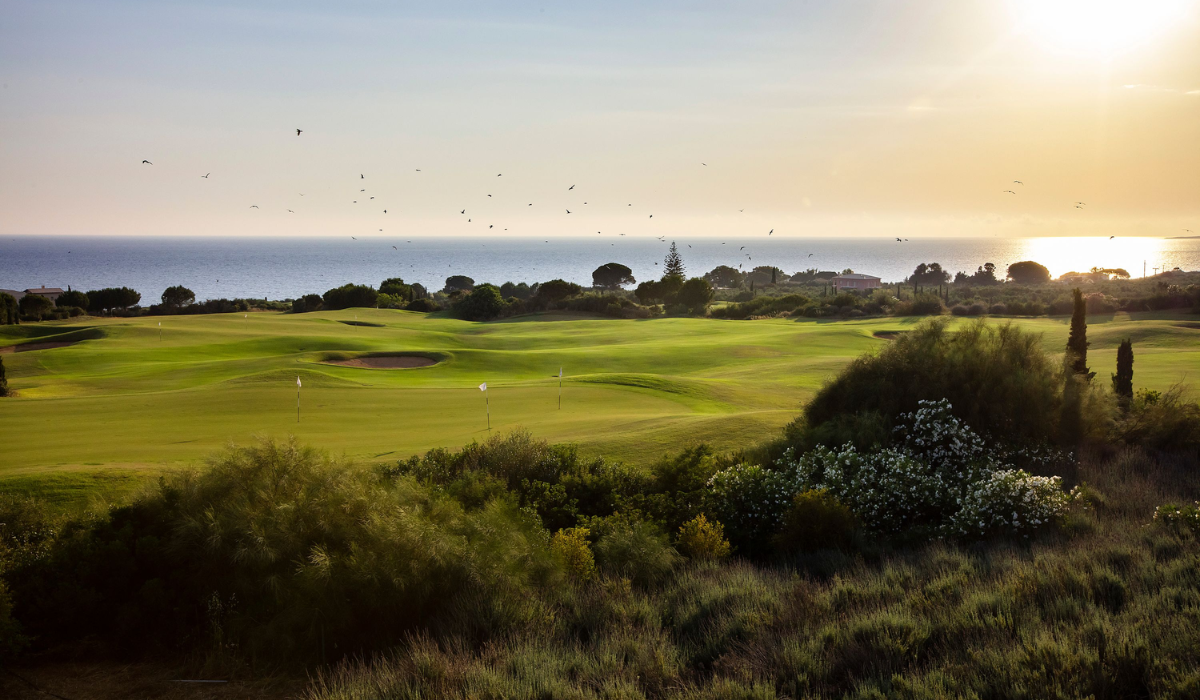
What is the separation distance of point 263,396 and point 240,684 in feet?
44.1

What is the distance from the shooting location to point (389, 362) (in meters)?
31.8

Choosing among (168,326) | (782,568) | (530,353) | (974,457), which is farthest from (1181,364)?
(168,326)

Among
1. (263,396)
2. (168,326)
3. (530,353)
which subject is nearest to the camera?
(263,396)

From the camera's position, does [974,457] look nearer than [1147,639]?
No

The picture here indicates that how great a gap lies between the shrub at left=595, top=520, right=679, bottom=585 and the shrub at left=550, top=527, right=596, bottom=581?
220 mm

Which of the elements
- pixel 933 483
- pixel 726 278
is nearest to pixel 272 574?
pixel 933 483

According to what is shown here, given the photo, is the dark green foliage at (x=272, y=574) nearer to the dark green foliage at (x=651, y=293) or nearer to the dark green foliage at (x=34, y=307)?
the dark green foliage at (x=34, y=307)

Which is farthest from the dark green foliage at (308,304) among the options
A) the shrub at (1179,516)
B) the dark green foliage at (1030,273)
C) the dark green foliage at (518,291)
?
the dark green foliage at (1030,273)

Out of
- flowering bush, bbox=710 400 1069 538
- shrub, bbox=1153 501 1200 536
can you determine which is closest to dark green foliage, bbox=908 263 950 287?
flowering bush, bbox=710 400 1069 538

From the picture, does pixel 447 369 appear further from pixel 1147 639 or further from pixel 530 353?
pixel 1147 639

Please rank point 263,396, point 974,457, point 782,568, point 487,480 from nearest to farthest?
1. point 782,568
2. point 487,480
3. point 974,457
4. point 263,396

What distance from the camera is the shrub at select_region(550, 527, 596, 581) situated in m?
8.96

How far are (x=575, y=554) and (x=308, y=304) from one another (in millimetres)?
70223

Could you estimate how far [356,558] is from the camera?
7.52 meters
